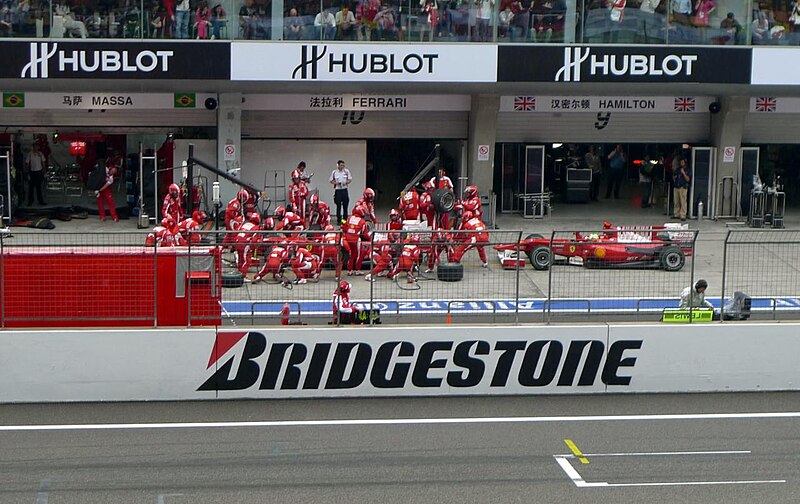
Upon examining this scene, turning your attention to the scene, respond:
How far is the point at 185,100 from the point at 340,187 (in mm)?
3948

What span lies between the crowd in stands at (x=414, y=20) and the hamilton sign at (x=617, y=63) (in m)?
0.26

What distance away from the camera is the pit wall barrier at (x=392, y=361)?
39.1 ft

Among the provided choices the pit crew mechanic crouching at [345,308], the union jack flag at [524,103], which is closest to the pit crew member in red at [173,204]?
the union jack flag at [524,103]

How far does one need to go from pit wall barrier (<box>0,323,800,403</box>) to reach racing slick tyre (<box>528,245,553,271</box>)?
99cm

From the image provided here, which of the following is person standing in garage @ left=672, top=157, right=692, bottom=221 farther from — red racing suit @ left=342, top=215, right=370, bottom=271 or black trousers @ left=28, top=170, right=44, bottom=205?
black trousers @ left=28, top=170, right=44, bottom=205

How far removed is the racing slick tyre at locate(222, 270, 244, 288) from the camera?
12383 millimetres

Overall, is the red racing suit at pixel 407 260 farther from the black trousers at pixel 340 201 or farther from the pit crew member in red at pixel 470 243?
the black trousers at pixel 340 201

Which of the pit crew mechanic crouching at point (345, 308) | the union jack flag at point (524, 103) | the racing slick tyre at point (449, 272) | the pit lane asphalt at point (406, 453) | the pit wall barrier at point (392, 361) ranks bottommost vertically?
the pit lane asphalt at point (406, 453)

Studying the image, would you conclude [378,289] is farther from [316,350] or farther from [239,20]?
[239,20]

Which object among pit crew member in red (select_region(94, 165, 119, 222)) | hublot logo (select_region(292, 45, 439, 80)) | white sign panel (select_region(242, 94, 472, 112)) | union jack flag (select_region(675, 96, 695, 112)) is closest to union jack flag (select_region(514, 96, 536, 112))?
white sign panel (select_region(242, 94, 472, 112))

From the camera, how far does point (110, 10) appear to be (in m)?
23.7

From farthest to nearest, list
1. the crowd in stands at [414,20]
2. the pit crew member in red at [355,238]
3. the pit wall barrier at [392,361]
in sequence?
the crowd in stands at [414,20]
the pit crew member in red at [355,238]
the pit wall barrier at [392,361]

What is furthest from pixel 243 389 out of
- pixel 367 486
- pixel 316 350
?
pixel 367 486

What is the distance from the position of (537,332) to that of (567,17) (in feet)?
44.7
